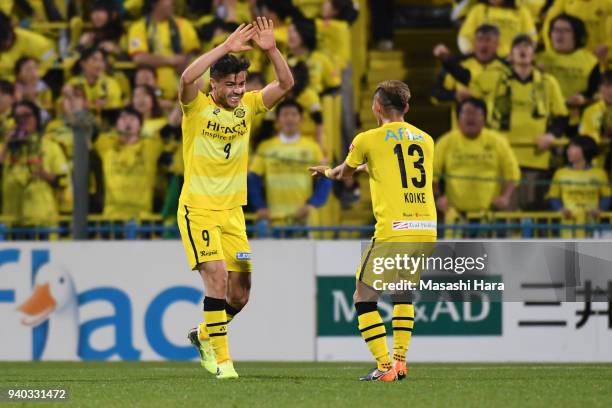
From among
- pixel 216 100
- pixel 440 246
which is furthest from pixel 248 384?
pixel 440 246

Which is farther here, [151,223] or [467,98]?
[467,98]

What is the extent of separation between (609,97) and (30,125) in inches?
240

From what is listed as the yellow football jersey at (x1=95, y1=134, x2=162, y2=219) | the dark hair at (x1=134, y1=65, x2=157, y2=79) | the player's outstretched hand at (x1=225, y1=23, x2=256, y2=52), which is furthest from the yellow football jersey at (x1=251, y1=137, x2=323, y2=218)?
the player's outstretched hand at (x1=225, y1=23, x2=256, y2=52)

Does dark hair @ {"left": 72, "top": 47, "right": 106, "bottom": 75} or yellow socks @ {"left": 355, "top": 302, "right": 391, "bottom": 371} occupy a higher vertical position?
dark hair @ {"left": 72, "top": 47, "right": 106, "bottom": 75}

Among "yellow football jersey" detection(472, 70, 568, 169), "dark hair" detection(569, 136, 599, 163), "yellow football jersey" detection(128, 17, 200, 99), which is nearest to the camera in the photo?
"dark hair" detection(569, 136, 599, 163)

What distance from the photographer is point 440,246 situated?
1333cm

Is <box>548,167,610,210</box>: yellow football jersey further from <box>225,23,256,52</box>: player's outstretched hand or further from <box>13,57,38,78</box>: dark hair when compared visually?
<box>13,57,38,78</box>: dark hair

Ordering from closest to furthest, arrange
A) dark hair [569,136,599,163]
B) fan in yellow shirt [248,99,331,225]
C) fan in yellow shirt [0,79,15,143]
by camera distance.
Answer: fan in yellow shirt [248,99,331,225], dark hair [569,136,599,163], fan in yellow shirt [0,79,15,143]

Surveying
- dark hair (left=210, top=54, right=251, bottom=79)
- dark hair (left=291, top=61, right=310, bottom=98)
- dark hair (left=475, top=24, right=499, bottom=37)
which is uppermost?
dark hair (left=475, top=24, right=499, bottom=37)

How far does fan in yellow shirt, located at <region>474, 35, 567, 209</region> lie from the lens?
1577cm

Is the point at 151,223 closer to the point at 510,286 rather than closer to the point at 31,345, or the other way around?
the point at 31,345

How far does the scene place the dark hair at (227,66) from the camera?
10.1 m

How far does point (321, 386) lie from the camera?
9680 millimetres

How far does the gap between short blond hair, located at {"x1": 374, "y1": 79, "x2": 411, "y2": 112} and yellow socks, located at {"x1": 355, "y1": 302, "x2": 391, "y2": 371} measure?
1301 millimetres
